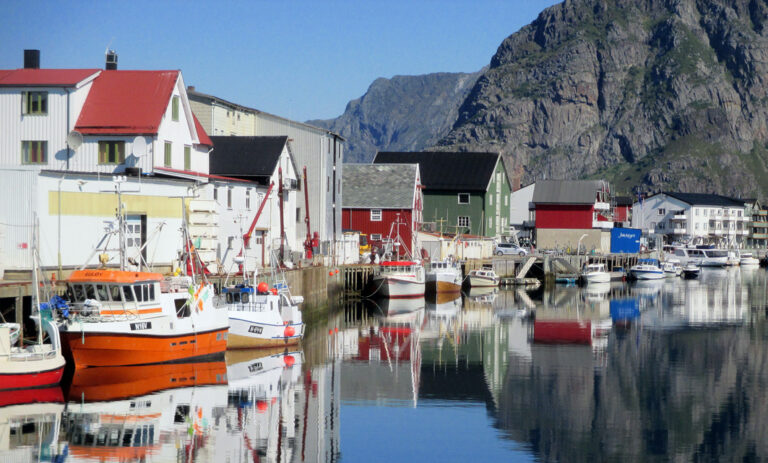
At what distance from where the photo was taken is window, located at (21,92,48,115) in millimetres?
50875

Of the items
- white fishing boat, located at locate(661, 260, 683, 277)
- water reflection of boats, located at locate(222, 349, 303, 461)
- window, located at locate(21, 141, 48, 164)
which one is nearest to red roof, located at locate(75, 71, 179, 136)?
window, located at locate(21, 141, 48, 164)

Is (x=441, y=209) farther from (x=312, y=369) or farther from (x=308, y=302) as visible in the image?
(x=312, y=369)

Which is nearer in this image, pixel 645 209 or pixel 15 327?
pixel 15 327

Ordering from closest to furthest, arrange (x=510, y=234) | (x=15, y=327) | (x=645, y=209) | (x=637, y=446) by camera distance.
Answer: (x=637, y=446) → (x=15, y=327) → (x=510, y=234) → (x=645, y=209)

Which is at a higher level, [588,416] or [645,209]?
[645,209]

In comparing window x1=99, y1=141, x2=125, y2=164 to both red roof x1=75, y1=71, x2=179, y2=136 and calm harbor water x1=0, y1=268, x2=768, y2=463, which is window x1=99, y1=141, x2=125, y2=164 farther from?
calm harbor water x1=0, y1=268, x2=768, y2=463

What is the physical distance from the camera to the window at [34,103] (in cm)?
5088

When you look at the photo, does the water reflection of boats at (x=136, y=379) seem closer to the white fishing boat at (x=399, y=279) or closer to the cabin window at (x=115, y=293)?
the cabin window at (x=115, y=293)

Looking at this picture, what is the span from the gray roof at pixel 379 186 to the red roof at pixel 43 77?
3331cm

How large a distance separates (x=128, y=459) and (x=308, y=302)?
31344 millimetres

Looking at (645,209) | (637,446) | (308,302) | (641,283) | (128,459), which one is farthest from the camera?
(645,209)

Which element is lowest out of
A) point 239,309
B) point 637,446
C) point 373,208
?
point 637,446

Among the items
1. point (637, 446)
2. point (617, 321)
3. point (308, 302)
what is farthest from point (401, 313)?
point (637, 446)

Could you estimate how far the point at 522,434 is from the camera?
103ft
